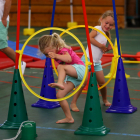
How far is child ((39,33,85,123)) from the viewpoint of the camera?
3.38 metres

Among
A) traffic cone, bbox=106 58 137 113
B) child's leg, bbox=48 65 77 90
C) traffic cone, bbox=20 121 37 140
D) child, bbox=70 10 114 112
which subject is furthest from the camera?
child, bbox=70 10 114 112

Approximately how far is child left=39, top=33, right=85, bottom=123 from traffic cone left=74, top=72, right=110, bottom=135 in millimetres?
299

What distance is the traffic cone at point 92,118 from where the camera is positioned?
10.4 ft

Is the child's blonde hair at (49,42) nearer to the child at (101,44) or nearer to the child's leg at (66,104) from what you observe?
the child's leg at (66,104)

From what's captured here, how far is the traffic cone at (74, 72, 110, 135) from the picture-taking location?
3.17m

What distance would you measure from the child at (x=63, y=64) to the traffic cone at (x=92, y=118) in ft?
0.98

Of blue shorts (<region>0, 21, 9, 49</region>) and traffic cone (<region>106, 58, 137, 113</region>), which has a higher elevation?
blue shorts (<region>0, 21, 9, 49</region>)

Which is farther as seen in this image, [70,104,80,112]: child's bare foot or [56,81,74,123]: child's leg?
[70,104,80,112]: child's bare foot

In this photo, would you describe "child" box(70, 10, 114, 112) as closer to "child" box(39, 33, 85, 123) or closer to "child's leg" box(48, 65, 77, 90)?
"child" box(39, 33, 85, 123)

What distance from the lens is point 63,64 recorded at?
140 inches

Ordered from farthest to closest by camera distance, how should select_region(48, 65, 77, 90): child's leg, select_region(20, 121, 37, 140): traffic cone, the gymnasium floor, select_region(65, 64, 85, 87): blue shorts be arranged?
select_region(65, 64, 85, 87): blue shorts, select_region(48, 65, 77, 90): child's leg, the gymnasium floor, select_region(20, 121, 37, 140): traffic cone

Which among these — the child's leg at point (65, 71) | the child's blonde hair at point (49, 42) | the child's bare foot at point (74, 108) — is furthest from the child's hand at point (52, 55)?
the child's bare foot at point (74, 108)

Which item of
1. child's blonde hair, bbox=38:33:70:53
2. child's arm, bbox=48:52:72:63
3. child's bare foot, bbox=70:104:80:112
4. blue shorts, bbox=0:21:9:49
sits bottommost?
child's bare foot, bbox=70:104:80:112

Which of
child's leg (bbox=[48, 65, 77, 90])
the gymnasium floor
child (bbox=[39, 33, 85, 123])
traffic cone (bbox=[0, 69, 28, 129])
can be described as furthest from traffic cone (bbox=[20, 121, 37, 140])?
child's leg (bbox=[48, 65, 77, 90])
